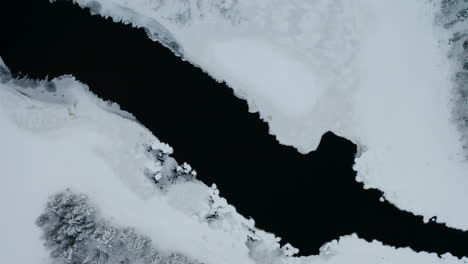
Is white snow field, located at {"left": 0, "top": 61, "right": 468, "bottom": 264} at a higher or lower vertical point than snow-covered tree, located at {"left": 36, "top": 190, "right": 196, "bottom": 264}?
higher

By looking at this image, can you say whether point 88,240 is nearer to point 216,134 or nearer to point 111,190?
point 111,190

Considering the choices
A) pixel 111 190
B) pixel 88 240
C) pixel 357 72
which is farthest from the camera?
pixel 357 72

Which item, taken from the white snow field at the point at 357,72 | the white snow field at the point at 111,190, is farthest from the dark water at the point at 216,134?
the white snow field at the point at 357,72

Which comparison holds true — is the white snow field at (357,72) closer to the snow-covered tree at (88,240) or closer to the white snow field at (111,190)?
the white snow field at (111,190)

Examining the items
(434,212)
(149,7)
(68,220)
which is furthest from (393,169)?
(68,220)

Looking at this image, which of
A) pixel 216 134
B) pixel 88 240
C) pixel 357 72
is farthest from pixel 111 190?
pixel 357 72

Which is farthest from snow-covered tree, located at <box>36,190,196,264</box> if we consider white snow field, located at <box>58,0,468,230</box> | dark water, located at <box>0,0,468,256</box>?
white snow field, located at <box>58,0,468,230</box>

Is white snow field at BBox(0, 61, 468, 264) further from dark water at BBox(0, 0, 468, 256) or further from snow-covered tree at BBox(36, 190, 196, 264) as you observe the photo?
dark water at BBox(0, 0, 468, 256)
